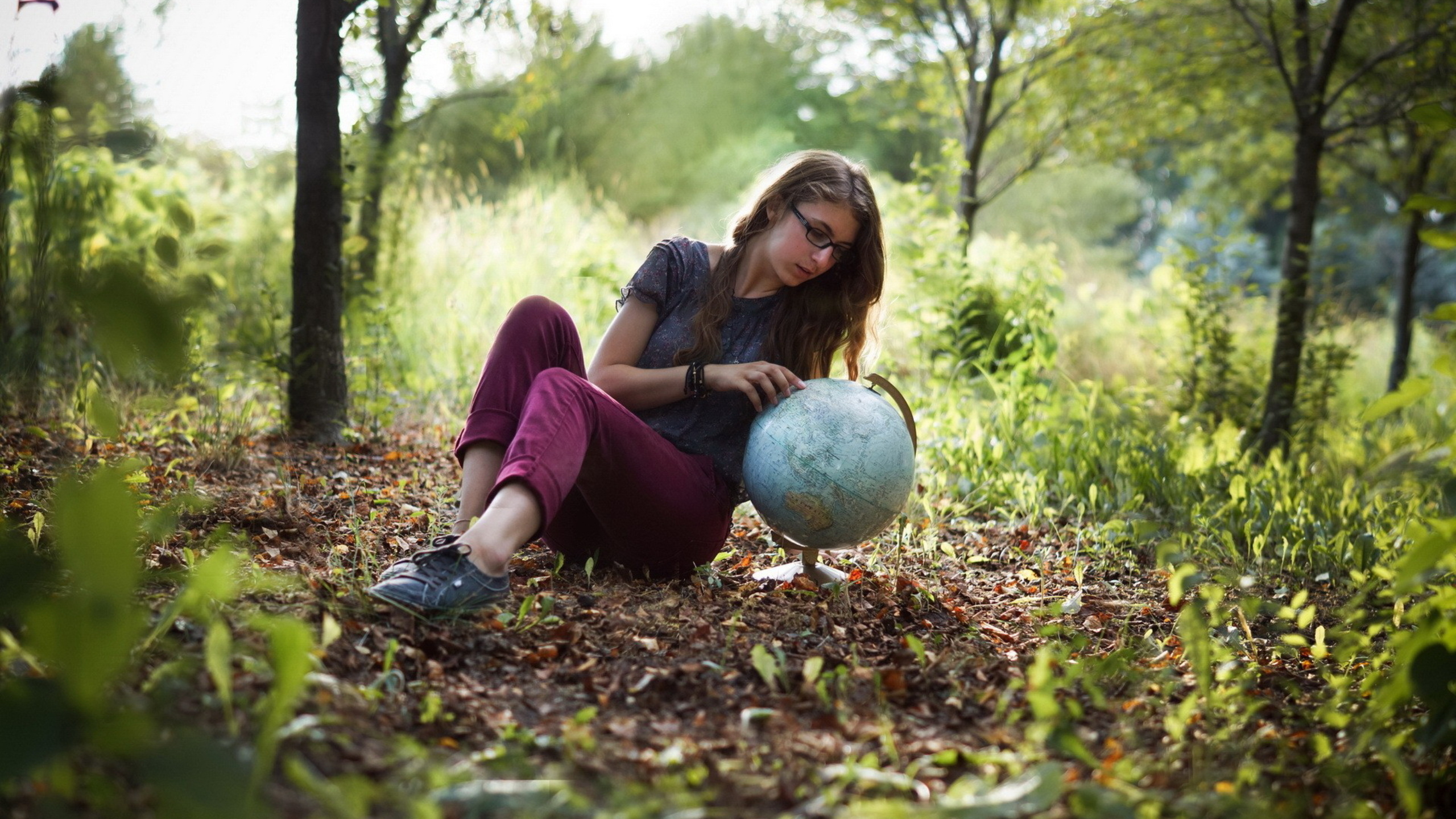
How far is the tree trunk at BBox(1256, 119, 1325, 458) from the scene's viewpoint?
579 cm

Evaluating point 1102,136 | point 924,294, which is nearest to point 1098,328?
point 1102,136

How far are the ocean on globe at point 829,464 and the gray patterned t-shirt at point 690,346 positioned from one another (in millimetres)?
245

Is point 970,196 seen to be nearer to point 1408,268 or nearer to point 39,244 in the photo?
point 1408,268

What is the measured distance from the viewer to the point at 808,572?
10.9 feet

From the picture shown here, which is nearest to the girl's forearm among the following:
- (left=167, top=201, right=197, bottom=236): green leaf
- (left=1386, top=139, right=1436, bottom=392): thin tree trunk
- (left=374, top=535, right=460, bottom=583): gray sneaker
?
(left=374, top=535, right=460, bottom=583): gray sneaker

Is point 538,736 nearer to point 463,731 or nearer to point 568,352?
point 463,731

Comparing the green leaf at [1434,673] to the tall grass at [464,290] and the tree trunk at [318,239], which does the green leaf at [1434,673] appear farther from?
the tall grass at [464,290]

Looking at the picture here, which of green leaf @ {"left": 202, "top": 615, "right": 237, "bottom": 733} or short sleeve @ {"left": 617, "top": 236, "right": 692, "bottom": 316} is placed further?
short sleeve @ {"left": 617, "top": 236, "right": 692, "bottom": 316}

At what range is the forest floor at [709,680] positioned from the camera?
1799 mm

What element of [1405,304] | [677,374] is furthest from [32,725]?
[1405,304]

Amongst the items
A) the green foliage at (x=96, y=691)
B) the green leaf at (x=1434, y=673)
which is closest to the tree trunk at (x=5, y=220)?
the green foliage at (x=96, y=691)

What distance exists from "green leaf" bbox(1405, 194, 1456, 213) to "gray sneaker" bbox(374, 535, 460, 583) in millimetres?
2152

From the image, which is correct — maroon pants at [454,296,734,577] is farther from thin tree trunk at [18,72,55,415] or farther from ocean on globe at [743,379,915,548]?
thin tree trunk at [18,72,55,415]

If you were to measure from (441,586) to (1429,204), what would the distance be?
7.26ft
